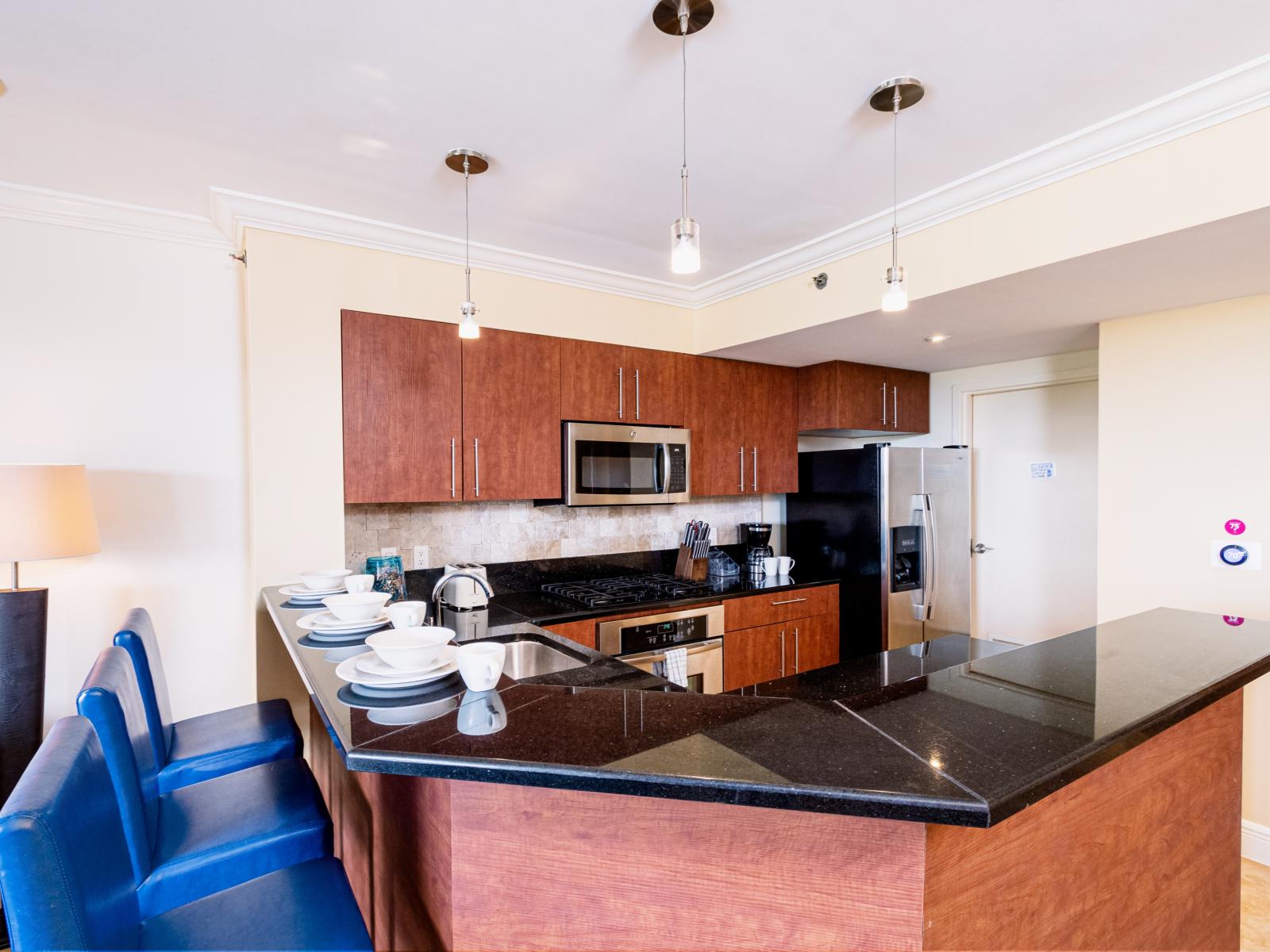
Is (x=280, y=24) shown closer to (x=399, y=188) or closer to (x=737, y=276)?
(x=399, y=188)

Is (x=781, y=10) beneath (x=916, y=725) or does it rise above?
above

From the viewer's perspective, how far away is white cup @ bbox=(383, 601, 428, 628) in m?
1.57

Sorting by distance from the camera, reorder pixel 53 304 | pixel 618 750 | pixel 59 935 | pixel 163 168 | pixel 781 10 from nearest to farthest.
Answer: pixel 59 935 → pixel 618 750 → pixel 781 10 → pixel 163 168 → pixel 53 304

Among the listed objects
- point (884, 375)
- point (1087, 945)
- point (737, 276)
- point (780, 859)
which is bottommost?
point (1087, 945)

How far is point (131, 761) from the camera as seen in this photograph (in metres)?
1.35

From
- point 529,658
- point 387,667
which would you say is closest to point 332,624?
point 387,667

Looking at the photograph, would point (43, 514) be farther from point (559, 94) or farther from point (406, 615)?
point (559, 94)

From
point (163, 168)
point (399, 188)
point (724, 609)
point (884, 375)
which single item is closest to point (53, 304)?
point (163, 168)

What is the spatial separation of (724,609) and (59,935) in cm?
295

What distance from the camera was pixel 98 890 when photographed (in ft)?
2.97

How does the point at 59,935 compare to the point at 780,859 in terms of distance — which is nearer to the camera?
the point at 59,935

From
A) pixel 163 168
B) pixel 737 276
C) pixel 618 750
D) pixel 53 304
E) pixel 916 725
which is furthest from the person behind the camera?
pixel 737 276

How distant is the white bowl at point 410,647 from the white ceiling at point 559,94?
140cm

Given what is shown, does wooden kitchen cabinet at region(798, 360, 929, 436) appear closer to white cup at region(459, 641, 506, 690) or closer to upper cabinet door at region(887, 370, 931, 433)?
upper cabinet door at region(887, 370, 931, 433)
